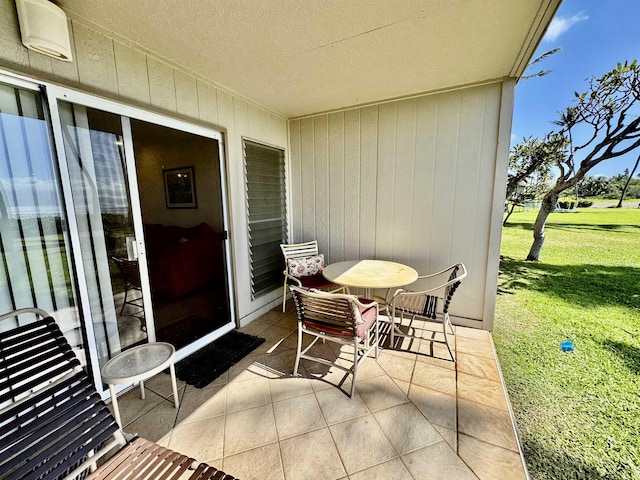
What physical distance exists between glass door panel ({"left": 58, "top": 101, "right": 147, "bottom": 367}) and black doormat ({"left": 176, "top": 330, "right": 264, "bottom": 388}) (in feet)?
1.72

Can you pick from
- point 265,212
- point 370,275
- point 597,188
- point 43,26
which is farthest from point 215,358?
point 597,188

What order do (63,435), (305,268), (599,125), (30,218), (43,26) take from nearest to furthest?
(63,435) < (43,26) < (30,218) < (305,268) < (599,125)

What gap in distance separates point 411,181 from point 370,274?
4.24 ft

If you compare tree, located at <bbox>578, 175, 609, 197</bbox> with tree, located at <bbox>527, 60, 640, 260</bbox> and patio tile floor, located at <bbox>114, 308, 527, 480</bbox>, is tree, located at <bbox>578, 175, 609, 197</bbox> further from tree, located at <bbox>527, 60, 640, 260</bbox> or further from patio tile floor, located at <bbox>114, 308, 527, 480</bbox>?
patio tile floor, located at <bbox>114, 308, 527, 480</bbox>

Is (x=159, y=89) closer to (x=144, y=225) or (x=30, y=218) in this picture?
(x=144, y=225)

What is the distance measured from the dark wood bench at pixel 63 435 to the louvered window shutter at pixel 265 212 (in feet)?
6.64

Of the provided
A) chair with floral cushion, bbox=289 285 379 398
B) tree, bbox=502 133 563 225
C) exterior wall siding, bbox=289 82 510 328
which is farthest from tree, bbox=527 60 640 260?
chair with floral cushion, bbox=289 285 379 398

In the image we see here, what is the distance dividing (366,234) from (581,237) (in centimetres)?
961

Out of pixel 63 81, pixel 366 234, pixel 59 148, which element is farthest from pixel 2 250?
pixel 366 234

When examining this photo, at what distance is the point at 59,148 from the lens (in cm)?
162

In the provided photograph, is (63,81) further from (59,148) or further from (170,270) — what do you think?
(170,270)

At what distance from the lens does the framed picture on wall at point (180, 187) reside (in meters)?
2.86

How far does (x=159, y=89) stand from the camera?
7.06 feet

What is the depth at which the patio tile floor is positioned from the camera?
145 centimetres
